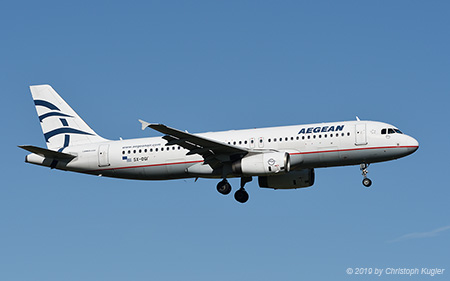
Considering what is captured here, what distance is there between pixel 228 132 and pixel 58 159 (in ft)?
36.2

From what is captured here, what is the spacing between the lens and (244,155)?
139ft

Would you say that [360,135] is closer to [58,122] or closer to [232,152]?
[232,152]

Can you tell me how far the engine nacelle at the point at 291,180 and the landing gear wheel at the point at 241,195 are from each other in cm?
132

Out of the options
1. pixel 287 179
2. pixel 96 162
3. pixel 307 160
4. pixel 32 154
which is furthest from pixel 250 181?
pixel 32 154

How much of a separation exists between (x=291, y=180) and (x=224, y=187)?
4.53 metres

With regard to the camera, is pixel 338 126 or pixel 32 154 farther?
pixel 32 154

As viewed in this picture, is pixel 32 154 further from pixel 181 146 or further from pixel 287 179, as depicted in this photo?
pixel 287 179

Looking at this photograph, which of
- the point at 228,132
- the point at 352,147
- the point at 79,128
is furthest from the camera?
the point at 79,128

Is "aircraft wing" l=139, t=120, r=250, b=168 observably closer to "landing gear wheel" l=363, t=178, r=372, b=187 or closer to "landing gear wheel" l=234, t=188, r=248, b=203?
"landing gear wheel" l=234, t=188, r=248, b=203

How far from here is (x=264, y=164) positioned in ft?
136

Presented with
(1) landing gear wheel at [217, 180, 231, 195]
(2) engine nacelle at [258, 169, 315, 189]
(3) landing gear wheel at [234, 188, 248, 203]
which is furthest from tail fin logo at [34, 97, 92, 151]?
(2) engine nacelle at [258, 169, 315, 189]

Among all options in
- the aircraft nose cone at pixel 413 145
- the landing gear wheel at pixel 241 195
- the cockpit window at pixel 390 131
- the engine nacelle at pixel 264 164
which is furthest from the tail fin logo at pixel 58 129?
the aircraft nose cone at pixel 413 145

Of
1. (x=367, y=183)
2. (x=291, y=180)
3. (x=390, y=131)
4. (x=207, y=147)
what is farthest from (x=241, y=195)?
(x=390, y=131)

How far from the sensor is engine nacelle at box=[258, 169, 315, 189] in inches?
1789
